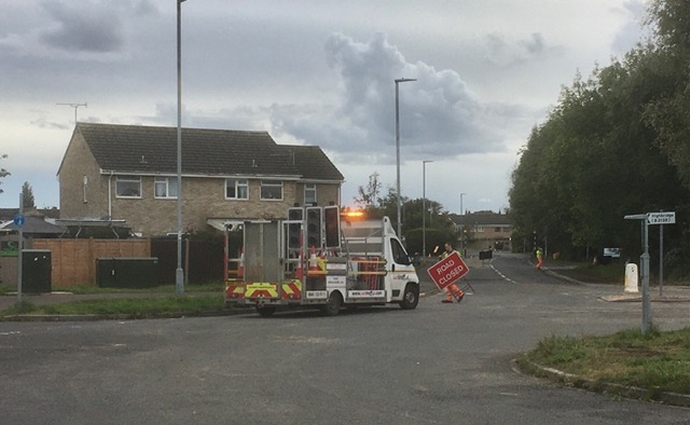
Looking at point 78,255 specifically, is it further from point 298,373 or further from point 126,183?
point 298,373

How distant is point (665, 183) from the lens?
4809 cm

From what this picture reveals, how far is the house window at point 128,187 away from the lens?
46031 mm

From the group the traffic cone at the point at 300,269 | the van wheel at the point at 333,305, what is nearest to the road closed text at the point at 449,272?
the van wheel at the point at 333,305

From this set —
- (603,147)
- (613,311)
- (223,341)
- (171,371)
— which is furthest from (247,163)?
(171,371)

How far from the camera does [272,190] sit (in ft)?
164

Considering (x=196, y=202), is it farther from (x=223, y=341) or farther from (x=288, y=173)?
(x=223, y=341)

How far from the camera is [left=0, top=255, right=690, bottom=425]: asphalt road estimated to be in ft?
31.4

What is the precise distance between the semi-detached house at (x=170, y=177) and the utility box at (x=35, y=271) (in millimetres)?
15101

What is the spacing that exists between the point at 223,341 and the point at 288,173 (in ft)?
108

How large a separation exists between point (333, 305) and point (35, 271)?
11.0m

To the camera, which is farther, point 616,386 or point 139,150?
point 139,150

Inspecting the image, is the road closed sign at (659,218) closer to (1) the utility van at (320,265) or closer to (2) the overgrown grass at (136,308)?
(1) the utility van at (320,265)

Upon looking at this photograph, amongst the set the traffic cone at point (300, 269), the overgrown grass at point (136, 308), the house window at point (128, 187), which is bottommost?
the overgrown grass at point (136, 308)

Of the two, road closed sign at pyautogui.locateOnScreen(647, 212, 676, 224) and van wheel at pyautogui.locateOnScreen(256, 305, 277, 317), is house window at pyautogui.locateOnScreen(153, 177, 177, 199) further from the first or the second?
road closed sign at pyautogui.locateOnScreen(647, 212, 676, 224)
